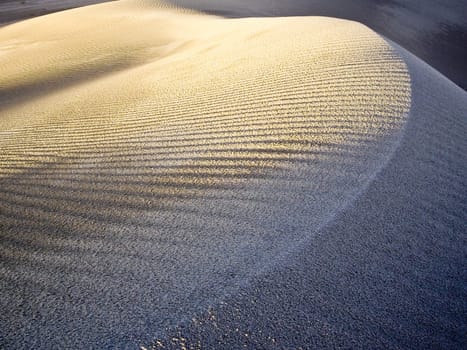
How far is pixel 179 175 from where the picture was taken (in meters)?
2.35

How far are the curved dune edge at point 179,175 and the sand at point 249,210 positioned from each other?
1 centimetres

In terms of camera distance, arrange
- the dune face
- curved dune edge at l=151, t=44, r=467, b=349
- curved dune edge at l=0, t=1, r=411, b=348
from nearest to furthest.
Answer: curved dune edge at l=151, t=44, r=467, b=349, curved dune edge at l=0, t=1, r=411, b=348, the dune face

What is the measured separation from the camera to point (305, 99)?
2871 millimetres

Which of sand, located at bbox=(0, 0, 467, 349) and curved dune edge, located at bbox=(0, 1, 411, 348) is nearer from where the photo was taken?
sand, located at bbox=(0, 0, 467, 349)

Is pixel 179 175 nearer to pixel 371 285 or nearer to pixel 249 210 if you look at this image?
pixel 249 210

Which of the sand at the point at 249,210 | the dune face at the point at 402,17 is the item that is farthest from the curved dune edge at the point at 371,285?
the dune face at the point at 402,17

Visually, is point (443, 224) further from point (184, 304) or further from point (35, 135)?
point (35, 135)

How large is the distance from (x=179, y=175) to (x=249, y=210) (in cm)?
59

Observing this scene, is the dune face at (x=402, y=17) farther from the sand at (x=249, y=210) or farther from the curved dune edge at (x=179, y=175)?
the sand at (x=249, y=210)

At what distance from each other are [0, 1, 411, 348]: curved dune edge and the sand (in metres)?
0.01

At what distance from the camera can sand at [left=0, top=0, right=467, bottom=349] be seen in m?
1.44

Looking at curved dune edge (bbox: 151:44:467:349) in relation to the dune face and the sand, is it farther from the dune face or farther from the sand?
the dune face

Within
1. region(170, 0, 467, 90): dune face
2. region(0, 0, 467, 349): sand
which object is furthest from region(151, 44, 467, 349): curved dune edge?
region(170, 0, 467, 90): dune face

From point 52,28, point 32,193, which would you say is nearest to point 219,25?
point 52,28
